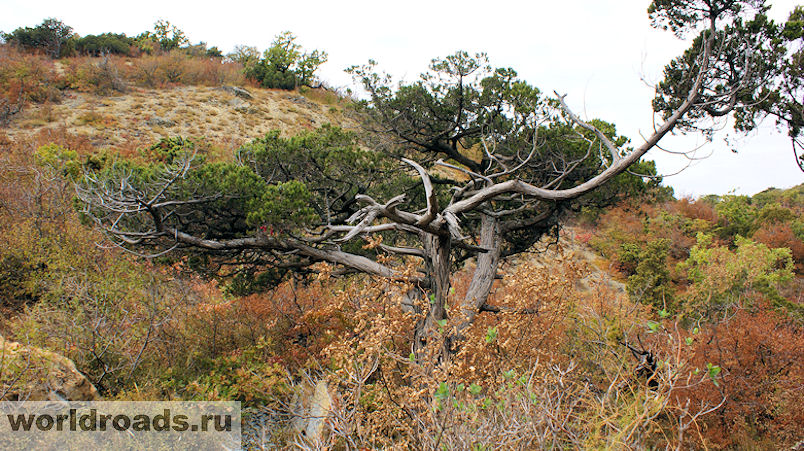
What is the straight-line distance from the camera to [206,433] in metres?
4.76

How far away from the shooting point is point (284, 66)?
27266mm

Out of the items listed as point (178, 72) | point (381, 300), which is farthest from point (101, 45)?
point (381, 300)

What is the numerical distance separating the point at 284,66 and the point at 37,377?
2600 centimetres

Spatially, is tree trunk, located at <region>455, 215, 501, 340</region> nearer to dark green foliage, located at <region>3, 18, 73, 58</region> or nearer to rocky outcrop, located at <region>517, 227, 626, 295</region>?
rocky outcrop, located at <region>517, 227, 626, 295</region>

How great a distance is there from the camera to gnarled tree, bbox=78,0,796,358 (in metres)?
5.68

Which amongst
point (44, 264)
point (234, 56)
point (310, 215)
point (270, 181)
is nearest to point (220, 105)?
point (234, 56)

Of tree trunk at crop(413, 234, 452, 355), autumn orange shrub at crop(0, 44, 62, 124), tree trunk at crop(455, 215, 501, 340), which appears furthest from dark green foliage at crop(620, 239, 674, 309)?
autumn orange shrub at crop(0, 44, 62, 124)

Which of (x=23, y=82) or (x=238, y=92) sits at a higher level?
(x=238, y=92)

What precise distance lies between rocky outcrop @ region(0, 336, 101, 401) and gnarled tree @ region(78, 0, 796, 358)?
1.74m

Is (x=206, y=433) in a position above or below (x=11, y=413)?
below

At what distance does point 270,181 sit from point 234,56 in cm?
2758

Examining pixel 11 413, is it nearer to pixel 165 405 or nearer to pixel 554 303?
pixel 165 405
